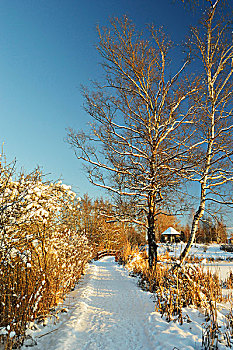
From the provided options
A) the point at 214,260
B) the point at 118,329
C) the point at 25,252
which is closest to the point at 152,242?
the point at 214,260

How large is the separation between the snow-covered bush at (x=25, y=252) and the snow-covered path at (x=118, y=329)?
47 cm

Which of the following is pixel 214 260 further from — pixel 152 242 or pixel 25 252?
pixel 25 252

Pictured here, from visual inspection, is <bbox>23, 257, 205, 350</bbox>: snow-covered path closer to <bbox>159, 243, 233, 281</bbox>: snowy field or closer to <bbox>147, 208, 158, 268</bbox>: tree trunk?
<bbox>159, 243, 233, 281</bbox>: snowy field

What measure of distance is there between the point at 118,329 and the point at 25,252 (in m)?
2.01

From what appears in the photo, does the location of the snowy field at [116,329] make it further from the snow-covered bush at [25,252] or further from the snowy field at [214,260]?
the snowy field at [214,260]

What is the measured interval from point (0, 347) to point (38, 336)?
0.60 m

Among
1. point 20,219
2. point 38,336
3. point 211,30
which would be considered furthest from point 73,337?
point 211,30

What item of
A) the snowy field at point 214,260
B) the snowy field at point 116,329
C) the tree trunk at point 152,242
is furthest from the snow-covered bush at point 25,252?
the tree trunk at point 152,242

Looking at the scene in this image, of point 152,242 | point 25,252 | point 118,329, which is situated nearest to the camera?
point 25,252

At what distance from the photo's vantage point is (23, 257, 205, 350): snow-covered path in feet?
10.8

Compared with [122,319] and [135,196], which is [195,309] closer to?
[122,319]

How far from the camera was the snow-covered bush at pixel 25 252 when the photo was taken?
330 cm

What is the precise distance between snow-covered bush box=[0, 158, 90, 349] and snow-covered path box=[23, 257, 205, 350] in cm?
47

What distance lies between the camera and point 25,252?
11.7 feet
